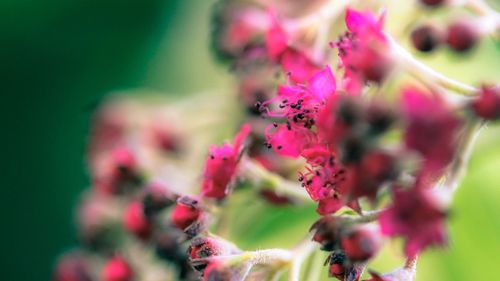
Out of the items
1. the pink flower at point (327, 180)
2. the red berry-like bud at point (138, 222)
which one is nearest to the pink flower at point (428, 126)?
the pink flower at point (327, 180)

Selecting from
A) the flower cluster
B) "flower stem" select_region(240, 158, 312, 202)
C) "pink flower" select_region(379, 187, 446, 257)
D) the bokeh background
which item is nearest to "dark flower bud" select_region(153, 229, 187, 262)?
the flower cluster

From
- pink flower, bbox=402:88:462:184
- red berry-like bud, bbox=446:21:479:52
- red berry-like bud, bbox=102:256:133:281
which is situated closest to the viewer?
pink flower, bbox=402:88:462:184

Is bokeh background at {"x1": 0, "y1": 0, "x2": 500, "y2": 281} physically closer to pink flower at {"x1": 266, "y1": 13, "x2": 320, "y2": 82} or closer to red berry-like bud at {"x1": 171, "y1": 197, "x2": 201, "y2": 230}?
pink flower at {"x1": 266, "y1": 13, "x2": 320, "y2": 82}

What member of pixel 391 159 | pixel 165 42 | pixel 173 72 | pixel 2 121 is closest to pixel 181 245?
pixel 391 159

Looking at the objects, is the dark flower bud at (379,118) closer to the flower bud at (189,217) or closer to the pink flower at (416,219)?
the pink flower at (416,219)

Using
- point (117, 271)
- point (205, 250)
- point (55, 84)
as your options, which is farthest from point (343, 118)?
point (55, 84)

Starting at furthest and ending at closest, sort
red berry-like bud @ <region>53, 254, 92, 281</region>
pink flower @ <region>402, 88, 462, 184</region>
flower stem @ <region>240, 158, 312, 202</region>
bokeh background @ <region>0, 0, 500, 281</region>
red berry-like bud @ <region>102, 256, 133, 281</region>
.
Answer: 1. bokeh background @ <region>0, 0, 500, 281</region>
2. red berry-like bud @ <region>53, 254, 92, 281</region>
3. red berry-like bud @ <region>102, 256, 133, 281</region>
4. flower stem @ <region>240, 158, 312, 202</region>
5. pink flower @ <region>402, 88, 462, 184</region>

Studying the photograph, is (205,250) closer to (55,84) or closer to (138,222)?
(138,222)
